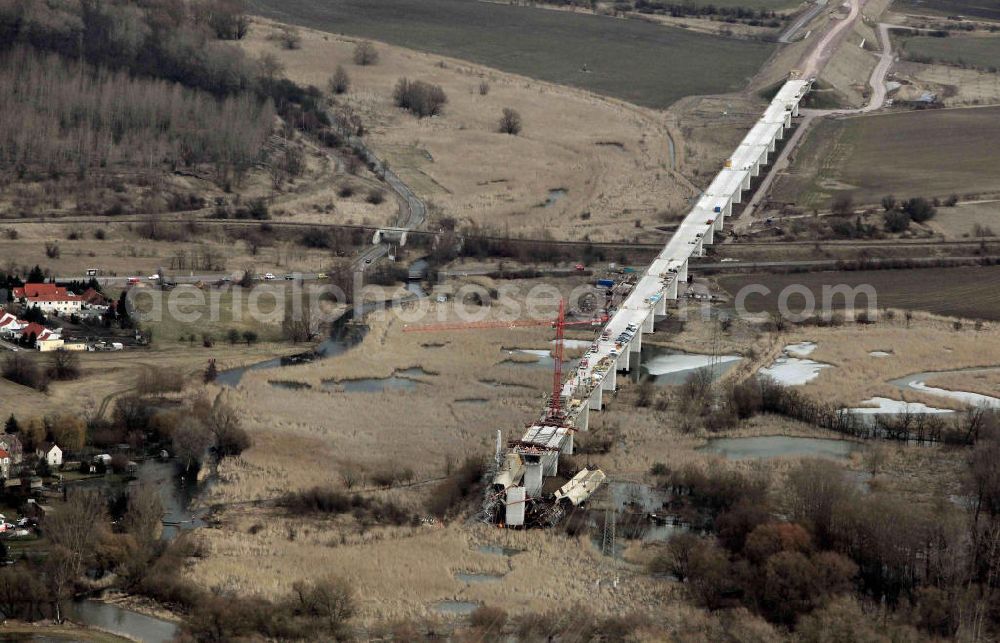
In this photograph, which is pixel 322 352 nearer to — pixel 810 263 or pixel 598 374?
pixel 598 374

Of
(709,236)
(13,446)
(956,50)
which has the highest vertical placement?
(956,50)

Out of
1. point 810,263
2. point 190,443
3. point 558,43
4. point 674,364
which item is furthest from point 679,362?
point 558,43

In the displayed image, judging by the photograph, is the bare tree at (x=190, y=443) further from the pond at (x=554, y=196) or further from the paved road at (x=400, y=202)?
the pond at (x=554, y=196)

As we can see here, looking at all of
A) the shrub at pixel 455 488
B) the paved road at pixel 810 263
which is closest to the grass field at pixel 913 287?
the paved road at pixel 810 263

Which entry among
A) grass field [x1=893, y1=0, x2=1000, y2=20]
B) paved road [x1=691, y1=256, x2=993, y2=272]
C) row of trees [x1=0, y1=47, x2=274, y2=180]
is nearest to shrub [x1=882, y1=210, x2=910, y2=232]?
paved road [x1=691, y1=256, x2=993, y2=272]

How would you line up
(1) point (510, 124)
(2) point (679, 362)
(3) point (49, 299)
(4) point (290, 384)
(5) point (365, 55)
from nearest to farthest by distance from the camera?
(4) point (290, 384)
(2) point (679, 362)
(3) point (49, 299)
(1) point (510, 124)
(5) point (365, 55)

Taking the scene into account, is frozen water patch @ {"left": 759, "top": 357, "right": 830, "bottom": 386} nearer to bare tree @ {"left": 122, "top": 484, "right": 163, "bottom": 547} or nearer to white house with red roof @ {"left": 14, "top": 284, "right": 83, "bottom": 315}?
bare tree @ {"left": 122, "top": 484, "right": 163, "bottom": 547}

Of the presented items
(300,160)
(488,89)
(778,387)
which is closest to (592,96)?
(488,89)
